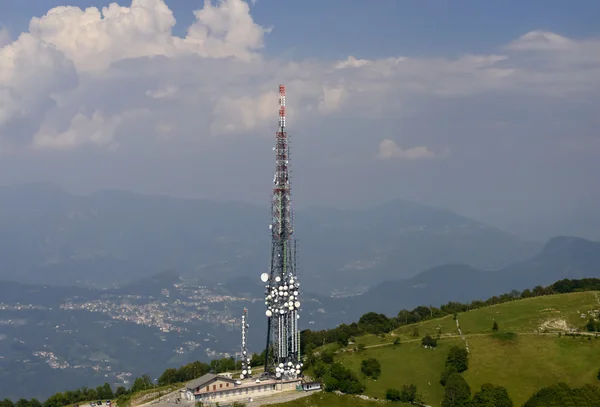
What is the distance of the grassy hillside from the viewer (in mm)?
97375

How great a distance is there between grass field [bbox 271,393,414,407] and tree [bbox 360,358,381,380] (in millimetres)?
7772

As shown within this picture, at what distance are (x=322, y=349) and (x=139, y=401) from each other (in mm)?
34142

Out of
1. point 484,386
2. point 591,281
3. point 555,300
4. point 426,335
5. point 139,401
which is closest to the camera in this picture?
point 484,386

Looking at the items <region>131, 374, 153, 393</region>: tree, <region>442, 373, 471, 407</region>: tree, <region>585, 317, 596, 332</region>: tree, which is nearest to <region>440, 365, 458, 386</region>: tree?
<region>442, 373, 471, 407</region>: tree

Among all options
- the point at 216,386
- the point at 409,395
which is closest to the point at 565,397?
the point at 409,395

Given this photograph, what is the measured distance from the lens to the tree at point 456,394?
90.4m

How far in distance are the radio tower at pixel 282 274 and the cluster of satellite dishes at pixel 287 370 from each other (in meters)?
0.40

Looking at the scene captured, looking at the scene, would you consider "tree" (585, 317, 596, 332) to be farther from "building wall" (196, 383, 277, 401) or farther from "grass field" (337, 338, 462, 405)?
"building wall" (196, 383, 277, 401)

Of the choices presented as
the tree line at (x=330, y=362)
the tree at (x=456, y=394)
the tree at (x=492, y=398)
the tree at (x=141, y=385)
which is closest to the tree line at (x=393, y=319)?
the tree line at (x=330, y=362)

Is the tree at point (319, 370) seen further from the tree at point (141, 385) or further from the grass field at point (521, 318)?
the tree at point (141, 385)

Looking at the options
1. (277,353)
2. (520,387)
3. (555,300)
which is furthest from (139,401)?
(555,300)

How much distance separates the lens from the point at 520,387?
9544 centimetres

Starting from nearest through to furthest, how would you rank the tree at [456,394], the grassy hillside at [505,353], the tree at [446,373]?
the tree at [456,394], the grassy hillside at [505,353], the tree at [446,373]

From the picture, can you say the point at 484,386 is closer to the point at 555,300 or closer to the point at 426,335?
the point at 426,335
